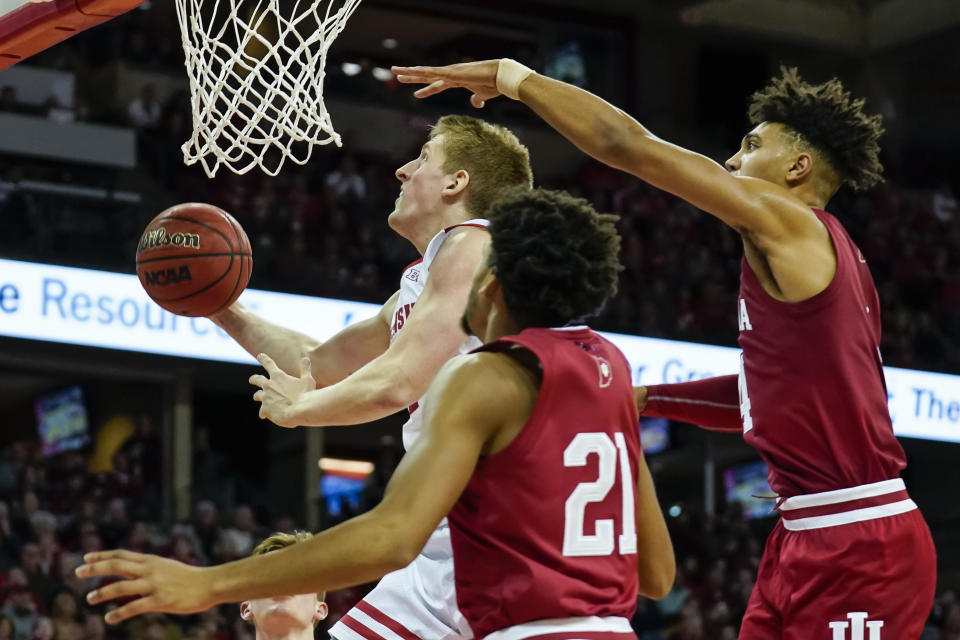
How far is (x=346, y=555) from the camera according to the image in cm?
242

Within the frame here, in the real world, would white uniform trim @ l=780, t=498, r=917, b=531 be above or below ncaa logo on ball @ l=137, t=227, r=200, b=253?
below

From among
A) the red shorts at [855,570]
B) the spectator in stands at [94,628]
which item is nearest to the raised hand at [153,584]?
the red shorts at [855,570]

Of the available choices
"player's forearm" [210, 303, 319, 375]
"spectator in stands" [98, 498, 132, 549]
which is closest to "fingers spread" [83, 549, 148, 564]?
"player's forearm" [210, 303, 319, 375]

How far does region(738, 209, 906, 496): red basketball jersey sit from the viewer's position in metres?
3.48

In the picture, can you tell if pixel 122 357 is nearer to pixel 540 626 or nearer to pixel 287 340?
pixel 287 340

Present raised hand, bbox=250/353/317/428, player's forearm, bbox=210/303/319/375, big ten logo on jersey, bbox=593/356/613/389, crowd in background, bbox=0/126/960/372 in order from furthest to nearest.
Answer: crowd in background, bbox=0/126/960/372, player's forearm, bbox=210/303/319/375, raised hand, bbox=250/353/317/428, big ten logo on jersey, bbox=593/356/613/389

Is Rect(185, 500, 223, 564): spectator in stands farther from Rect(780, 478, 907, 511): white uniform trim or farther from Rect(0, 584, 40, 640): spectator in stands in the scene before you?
Rect(780, 478, 907, 511): white uniform trim

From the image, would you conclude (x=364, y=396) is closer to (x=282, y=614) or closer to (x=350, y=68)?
(x=282, y=614)

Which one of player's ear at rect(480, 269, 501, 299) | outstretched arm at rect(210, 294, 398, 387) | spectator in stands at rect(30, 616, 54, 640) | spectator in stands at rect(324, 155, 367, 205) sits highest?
spectator in stands at rect(324, 155, 367, 205)

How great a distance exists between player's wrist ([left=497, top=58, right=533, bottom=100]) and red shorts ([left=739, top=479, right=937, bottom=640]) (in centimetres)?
121

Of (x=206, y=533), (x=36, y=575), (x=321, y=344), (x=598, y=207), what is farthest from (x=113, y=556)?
(x=598, y=207)

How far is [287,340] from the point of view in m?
4.80

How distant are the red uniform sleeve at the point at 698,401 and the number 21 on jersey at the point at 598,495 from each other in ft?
3.75

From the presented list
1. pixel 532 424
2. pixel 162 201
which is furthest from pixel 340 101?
pixel 532 424
